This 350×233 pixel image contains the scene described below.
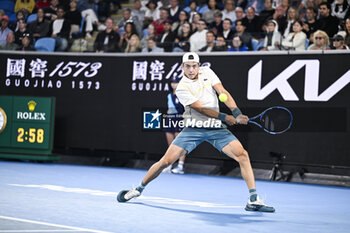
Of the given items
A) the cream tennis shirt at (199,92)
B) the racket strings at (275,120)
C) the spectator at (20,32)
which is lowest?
the racket strings at (275,120)

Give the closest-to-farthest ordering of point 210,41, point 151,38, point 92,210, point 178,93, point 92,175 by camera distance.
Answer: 1. point 92,210
2. point 178,93
3. point 92,175
4. point 210,41
5. point 151,38

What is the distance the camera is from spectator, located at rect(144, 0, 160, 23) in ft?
54.3

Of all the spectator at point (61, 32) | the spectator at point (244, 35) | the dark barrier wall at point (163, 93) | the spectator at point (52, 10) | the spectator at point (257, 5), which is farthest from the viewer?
the spectator at point (52, 10)

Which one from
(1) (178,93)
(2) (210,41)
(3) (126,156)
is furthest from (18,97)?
(1) (178,93)

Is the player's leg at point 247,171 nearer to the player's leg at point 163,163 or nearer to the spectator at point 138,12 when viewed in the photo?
the player's leg at point 163,163

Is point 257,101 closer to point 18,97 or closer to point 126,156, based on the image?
point 126,156

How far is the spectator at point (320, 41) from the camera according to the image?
1219cm

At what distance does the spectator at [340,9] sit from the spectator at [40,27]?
725 centimetres

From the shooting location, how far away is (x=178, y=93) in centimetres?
770

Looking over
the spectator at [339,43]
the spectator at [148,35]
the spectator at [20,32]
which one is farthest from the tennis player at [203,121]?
the spectator at [20,32]

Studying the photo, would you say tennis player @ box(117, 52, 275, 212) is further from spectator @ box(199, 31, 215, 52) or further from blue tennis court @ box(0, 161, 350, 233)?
spectator @ box(199, 31, 215, 52)

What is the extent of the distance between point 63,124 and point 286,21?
6.10 metres

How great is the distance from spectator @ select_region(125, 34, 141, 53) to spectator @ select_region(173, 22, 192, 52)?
97 centimetres

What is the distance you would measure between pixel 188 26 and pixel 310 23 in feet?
9.73
